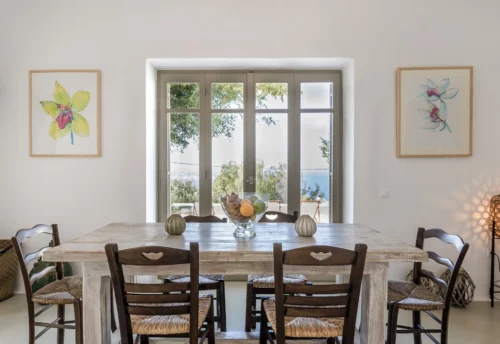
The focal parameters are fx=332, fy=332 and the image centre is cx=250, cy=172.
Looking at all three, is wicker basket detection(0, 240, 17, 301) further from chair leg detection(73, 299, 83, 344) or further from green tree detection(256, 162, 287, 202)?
green tree detection(256, 162, 287, 202)

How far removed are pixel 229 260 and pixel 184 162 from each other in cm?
232

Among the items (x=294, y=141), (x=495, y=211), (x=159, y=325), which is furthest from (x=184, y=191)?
(x=495, y=211)

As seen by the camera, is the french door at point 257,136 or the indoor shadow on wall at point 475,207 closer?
the indoor shadow on wall at point 475,207

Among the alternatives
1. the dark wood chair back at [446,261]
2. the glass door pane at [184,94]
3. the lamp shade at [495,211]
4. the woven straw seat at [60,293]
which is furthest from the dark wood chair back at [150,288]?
the lamp shade at [495,211]

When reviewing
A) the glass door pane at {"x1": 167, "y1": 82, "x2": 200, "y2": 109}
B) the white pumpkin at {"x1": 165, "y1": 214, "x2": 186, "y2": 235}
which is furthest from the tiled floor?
the glass door pane at {"x1": 167, "y1": 82, "x2": 200, "y2": 109}

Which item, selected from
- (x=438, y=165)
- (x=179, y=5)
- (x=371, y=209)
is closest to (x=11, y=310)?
(x=179, y=5)

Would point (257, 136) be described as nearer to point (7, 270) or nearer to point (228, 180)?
point (228, 180)

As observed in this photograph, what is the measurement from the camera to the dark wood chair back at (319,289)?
1.50 m

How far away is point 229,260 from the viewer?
1.71 m

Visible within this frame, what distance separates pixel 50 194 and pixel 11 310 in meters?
1.11

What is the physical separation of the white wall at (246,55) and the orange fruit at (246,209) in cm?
178

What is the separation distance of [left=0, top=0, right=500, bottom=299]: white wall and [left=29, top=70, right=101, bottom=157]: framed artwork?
9 centimetres

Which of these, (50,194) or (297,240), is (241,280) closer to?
(297,240)

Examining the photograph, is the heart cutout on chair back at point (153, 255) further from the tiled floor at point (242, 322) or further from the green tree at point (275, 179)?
the green tree at point (275, 179)
